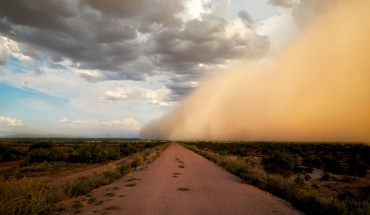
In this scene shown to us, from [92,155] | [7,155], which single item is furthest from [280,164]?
[7,155]

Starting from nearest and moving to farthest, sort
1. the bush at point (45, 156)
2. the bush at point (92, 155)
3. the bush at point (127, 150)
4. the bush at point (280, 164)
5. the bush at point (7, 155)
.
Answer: the bush at point (280, 164) → the bush at point (45, 156) → the bush at point (92, 155) → the bush at point (7, 155) → the bush at point (127, 150)

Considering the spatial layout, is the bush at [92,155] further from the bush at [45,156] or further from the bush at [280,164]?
the bush at [280,164]

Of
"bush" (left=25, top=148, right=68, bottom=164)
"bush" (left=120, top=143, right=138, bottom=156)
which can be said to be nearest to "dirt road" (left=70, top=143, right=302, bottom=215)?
"bush" (left=25, top=148, right=68, bottom=164)

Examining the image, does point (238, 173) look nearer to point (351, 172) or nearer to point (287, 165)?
point (287, 165)

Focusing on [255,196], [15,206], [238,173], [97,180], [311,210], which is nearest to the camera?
[15,206]

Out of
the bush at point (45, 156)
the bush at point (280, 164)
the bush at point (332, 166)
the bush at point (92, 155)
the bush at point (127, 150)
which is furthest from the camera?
the bush at point (127, 150)

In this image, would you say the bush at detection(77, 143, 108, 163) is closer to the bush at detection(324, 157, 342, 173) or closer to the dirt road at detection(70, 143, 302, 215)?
the dirt road at detection(70, 143, 302, 215)

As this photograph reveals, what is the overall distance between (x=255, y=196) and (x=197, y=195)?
2.55 m

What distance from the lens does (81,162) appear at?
132 feet

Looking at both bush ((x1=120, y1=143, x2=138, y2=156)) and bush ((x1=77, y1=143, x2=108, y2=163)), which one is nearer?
bush ((x1=77, y1=143, x2=108, y2=163))

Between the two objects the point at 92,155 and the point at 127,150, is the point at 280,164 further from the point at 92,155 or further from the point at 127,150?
the point at 127,150

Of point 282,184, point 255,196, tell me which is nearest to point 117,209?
point 255,196

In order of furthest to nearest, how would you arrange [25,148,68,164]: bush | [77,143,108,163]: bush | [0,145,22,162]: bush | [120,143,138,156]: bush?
[120,143,138,156]: bush < [0,145,22,162]: bush < [77,143,108,163]: bush < [25,148,68,164]: bush

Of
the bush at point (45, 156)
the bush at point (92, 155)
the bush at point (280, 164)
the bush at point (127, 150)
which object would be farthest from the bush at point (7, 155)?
the bush at point (280, 164)
